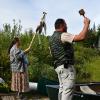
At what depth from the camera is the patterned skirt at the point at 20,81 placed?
43.0 ft

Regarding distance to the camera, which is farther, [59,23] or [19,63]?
[19,63]

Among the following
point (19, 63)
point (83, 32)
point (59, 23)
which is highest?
point (59, 23)

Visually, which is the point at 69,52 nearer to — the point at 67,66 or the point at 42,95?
the point at 67,66

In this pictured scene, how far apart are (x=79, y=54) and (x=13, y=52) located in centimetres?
903

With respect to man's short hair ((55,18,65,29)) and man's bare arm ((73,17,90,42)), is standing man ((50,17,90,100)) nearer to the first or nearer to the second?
man's short hair ((55,18,65,29))

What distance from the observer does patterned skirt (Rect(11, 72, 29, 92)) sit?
13117 millimetres

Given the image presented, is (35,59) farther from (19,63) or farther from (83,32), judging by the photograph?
(83,32)

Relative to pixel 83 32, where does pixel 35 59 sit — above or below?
below

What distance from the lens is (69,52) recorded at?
29.3ft

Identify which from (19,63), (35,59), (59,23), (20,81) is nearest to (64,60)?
(59,23)

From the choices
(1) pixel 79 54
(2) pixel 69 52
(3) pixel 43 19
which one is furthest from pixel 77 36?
(1) pixel 79 54

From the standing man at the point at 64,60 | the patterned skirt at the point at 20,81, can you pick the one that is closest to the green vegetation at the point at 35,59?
the patterned skirt at the point at 20,81

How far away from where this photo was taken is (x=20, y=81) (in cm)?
1323

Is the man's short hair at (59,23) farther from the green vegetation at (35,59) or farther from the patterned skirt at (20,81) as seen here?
the green vegetation at (35,59)
